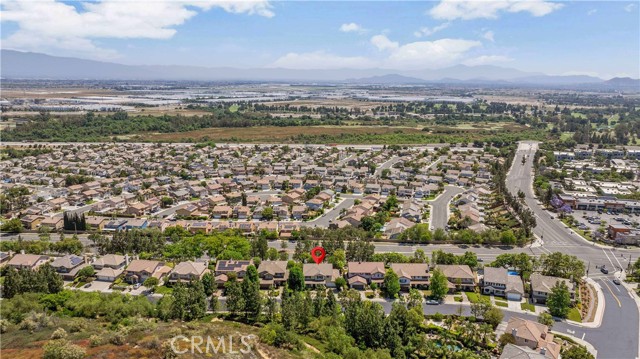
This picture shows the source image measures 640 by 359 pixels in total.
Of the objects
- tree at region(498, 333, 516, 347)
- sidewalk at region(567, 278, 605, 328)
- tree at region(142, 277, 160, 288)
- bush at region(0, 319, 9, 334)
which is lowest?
sidewalk at region(567, 278, 605, 328)

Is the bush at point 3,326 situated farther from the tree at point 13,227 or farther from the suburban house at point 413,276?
the suburban house at point 413,276

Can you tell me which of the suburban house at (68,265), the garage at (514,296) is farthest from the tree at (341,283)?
the suburban house at (68,265)

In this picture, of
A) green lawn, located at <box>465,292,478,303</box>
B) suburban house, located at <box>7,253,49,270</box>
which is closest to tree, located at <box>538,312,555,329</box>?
green lawn, located at <box>465,292,478,303</box>

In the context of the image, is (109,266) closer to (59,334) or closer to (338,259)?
(59,334)

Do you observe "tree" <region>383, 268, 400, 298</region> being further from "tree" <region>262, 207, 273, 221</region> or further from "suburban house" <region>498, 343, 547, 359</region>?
"tree" <region>262, 207, 273, 221</region>

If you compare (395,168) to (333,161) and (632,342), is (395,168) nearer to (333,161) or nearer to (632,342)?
(333,161)

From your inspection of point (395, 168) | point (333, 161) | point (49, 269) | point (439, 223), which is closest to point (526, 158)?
point (395, 168)

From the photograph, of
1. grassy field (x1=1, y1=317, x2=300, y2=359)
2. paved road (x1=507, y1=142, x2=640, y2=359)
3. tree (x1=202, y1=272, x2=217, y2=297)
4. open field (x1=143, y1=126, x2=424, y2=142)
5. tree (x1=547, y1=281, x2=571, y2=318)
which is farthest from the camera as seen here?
open field (x1=143, y1=126, x2=424, y2=142)

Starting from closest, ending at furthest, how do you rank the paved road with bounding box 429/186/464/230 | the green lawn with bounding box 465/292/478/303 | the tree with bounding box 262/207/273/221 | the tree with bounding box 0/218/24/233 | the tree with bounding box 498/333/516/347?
the tree with bounding box 498/333/516/347 < the green lawn with bounding box 465/292/478/303 < the tree with bounding box 0/218/24/233 < the paved road with bounding box 429/186/464/230 < the tree with bounding box 262/207/273/221
